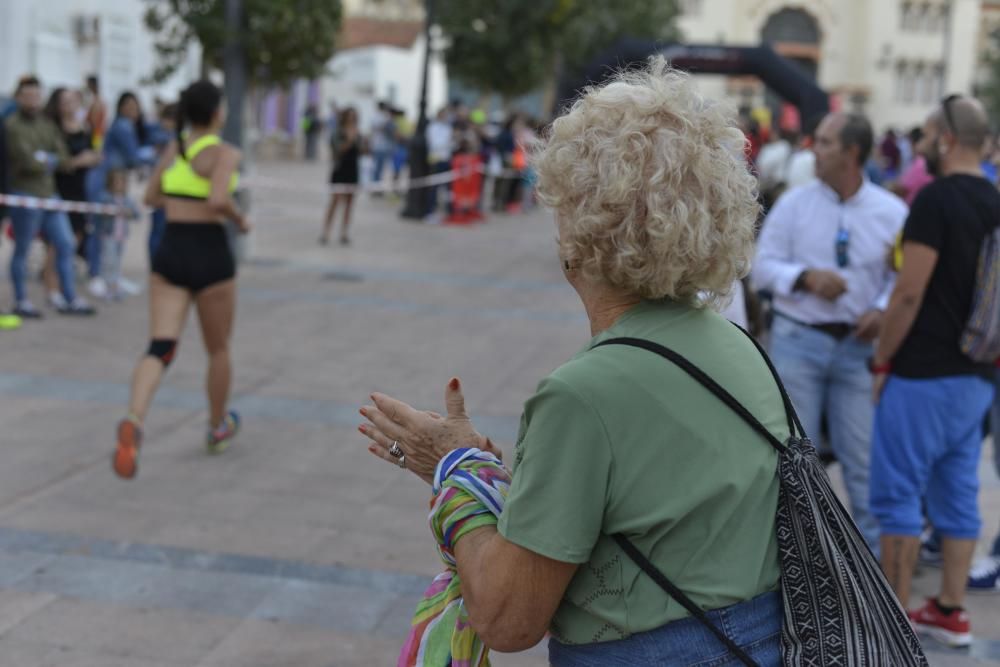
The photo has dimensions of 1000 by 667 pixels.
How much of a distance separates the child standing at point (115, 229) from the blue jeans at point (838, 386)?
7.49 meters

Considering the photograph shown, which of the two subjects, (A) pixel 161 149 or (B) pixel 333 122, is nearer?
(A) pixel 161 149

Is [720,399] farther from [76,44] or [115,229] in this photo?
[76,44]

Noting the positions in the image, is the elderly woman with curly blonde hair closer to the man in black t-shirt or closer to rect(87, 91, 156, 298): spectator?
the man in black t-shirt

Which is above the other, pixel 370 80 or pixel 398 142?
pixel 370 80

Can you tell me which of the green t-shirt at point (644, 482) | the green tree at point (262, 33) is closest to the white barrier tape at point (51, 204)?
the green tree at point (262, 33)

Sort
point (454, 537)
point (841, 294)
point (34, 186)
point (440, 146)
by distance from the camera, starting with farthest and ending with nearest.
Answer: point (440, 146)
point (34, 186)
point (841, 294)
point (454, 537)

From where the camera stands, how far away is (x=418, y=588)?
4.80 metres

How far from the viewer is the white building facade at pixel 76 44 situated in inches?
709

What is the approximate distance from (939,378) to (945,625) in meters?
0.90

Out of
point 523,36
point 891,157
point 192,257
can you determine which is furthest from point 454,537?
point 523,36

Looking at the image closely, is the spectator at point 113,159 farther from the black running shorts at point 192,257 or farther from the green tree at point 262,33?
the black running shorts at point 192,257

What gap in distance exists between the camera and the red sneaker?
4445mm

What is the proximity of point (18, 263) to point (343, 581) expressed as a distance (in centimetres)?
613

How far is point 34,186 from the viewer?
10.1 m
